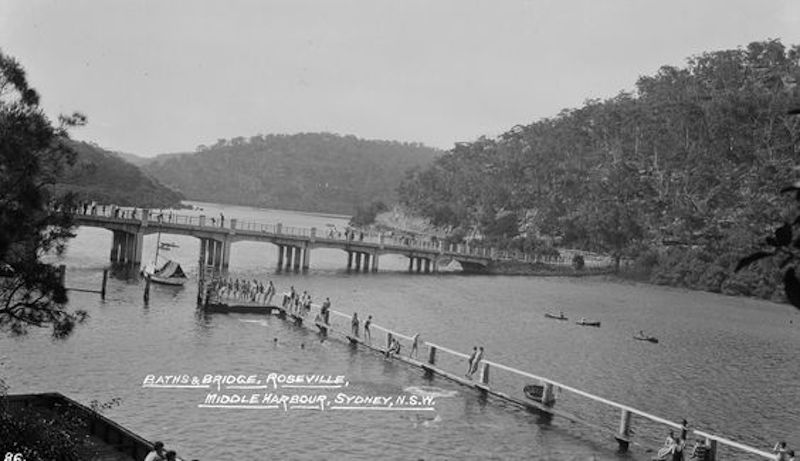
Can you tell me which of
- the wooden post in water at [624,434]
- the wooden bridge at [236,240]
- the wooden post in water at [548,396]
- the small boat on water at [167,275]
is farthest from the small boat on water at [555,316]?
the wooden post in water at [624,434]

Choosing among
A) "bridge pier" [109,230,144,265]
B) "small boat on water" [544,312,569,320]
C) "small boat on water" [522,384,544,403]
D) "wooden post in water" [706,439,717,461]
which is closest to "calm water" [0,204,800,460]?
"small boat on water" [522,384,544,403]

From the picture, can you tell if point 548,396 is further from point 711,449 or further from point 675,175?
point 675,175

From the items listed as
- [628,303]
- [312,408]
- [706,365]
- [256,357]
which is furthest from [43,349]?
[628,303]

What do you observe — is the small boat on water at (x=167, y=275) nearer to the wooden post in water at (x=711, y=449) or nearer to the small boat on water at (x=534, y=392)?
the small boat on water at (x=534, y=392)

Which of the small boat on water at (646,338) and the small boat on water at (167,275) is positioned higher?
the small boat on water at (167,275)

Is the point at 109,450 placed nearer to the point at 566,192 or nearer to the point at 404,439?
the point at 404,439

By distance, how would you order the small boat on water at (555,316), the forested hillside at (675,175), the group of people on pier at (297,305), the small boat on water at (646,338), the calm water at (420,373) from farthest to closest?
the forested hillside at (675,175) → the small boat on water at (555,316) → the small boat on water at (646,338) → the group of people on pier at (297,305) → the calm water at (420,373)

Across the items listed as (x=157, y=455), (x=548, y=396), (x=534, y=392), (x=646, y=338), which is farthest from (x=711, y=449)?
(x=646, y=338)

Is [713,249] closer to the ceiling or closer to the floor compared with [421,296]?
closer to the ceiling
